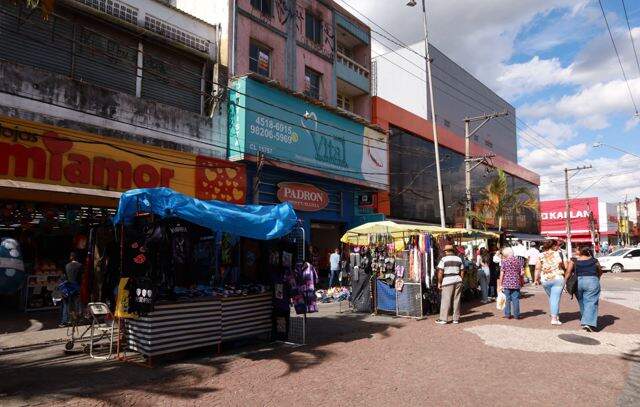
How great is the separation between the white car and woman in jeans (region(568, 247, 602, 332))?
2579 cm

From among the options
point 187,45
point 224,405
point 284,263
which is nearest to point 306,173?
point 187,45

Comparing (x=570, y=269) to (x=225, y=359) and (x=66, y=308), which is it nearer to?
(x=225, y=359)

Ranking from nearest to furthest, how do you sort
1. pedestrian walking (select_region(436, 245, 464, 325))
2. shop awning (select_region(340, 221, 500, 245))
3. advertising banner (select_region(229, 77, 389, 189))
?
pedestrian walking (select_region(436, 245, 464, 325)) → shop awning (select_region(340, 221, 500, 245)) → advertising banner (select_region(229, 77, 389, 189))

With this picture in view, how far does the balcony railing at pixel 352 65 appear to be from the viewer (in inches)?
875

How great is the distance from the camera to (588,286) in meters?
9.45

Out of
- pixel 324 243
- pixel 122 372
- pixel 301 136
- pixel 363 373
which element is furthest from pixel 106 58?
pixel 324 243

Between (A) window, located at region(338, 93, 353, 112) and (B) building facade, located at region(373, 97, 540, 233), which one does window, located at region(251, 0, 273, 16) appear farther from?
(B) building facade, located at region(373, 97, 540, 233)

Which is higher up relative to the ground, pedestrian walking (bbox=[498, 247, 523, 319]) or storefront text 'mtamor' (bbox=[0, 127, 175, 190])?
storefront text 'mtamor' (bbox=[0, 127, 175, 190])

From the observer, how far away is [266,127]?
1658cm

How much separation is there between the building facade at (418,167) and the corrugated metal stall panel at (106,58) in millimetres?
12812

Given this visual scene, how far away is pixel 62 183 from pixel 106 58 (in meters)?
4.05

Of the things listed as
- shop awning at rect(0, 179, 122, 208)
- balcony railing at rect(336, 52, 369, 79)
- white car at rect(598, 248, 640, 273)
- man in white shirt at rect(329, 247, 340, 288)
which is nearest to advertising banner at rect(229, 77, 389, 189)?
balcony railing at rect(336, 52, 369, 79)

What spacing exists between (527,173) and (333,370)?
1698 inches

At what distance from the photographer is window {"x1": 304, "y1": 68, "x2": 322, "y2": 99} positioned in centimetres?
2016
